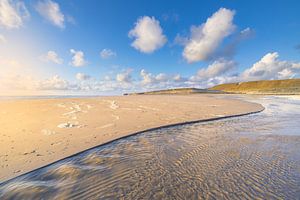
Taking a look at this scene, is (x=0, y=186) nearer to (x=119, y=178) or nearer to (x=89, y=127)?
(x=119, y=178)

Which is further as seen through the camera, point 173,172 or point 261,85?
point 261,85

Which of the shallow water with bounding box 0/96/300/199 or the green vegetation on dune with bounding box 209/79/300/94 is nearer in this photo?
the shallow water with bounding box 0/96/300/199

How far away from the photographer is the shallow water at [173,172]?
385 centimetres

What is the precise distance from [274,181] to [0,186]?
697 centimetres

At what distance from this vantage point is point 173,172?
15.7ft

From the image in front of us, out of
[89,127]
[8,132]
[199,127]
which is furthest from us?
[199,127]

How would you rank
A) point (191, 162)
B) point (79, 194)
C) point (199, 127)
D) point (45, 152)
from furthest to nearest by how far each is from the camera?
point (199, 127), point (45, 152), point (191, 162), point (79, 194)

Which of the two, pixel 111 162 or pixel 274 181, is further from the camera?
pixel 111 162

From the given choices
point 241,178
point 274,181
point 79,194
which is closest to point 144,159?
point 79,194

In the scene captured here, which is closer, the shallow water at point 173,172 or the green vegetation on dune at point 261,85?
the shallow water at point 173,172

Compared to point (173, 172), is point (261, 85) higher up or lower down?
lower down

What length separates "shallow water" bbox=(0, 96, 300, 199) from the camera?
385 centimetres

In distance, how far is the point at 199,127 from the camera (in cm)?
1020

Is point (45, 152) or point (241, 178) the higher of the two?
point (45, 152)
